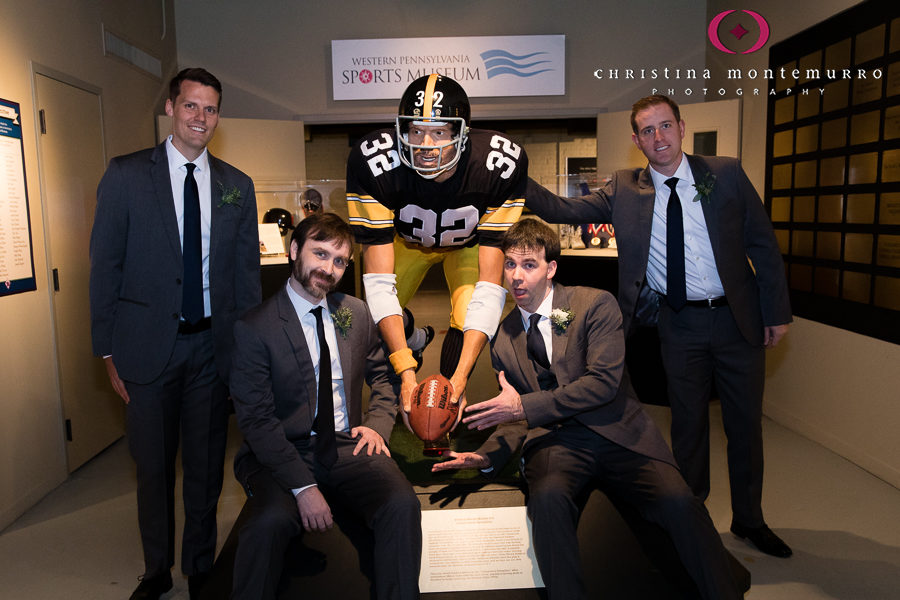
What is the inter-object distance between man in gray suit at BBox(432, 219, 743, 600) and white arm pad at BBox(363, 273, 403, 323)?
15.5 inches

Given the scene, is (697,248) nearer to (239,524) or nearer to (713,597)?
(713,597)

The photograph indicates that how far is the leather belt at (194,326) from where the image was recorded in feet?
7.84

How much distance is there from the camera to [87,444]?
389cm

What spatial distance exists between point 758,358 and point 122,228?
2.37 metres

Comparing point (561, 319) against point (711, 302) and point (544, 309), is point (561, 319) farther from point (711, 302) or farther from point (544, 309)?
point (711, 302)

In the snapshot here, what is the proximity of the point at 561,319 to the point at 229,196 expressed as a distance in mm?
1240

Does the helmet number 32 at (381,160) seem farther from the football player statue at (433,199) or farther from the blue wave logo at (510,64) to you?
the blue wave logo at (510,64)

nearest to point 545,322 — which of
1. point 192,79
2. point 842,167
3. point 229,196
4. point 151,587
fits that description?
point 229,196

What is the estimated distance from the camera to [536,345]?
7.55ft

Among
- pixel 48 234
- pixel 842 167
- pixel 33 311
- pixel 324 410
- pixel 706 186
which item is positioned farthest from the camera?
pixel 842 167

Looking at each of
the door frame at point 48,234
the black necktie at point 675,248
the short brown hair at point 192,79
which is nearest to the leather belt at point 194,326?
the short brown hair at point 192,79

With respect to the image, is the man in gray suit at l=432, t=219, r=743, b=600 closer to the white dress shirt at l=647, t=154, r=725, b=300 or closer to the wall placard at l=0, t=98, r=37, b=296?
the white dress shirt at l=647, t=154, r=725, b=300

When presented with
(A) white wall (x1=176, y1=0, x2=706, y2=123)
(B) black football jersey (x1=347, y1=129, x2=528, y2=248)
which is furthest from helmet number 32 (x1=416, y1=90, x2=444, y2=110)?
(A) white wall (x1=176, y1=0, x2=706, y2=123)

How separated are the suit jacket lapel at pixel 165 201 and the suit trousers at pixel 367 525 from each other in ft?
2.79
